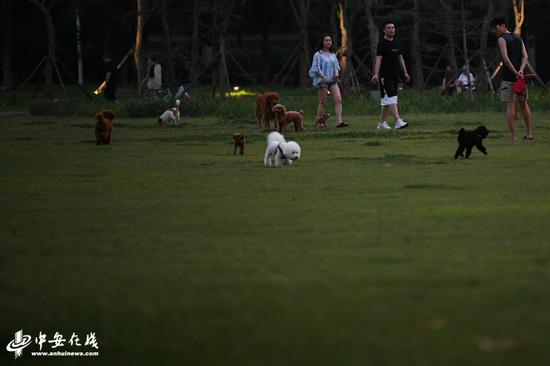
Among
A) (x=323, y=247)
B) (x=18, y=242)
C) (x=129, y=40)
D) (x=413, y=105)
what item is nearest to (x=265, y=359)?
(x=323, y=247)

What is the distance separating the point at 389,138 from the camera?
24203mm

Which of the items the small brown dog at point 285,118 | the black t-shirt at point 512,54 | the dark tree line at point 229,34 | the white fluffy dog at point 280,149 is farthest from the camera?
the dark tree line at point 229,34

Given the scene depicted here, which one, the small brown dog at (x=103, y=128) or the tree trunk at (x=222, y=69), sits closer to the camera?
the small brown dog at (x=103, y=128)

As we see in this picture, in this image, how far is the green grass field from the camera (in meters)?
6.52

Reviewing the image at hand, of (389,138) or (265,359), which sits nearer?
(265,359)

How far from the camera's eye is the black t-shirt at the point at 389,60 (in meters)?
27.3

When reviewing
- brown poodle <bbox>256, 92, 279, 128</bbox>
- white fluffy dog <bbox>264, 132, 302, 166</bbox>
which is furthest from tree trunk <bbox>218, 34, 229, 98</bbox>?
white fluffy dog <bbox>264, 132, 302, 166</bbox>

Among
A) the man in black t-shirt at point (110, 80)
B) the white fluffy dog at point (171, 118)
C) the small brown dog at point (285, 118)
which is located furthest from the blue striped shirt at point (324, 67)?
the man in black t-shirt at point (110, 80)

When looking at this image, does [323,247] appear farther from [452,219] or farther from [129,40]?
[129,40]

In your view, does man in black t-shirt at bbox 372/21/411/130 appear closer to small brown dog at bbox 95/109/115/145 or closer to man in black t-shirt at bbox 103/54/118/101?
small brown dog at bbox 95/109/115/145

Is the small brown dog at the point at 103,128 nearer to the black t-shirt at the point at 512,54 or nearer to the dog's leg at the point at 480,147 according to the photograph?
the black t-shirt at the point at 512,54

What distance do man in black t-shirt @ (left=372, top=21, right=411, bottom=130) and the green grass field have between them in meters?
8.33

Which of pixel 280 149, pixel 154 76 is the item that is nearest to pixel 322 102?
pixel 280 149

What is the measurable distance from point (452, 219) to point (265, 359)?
17.9 ft
